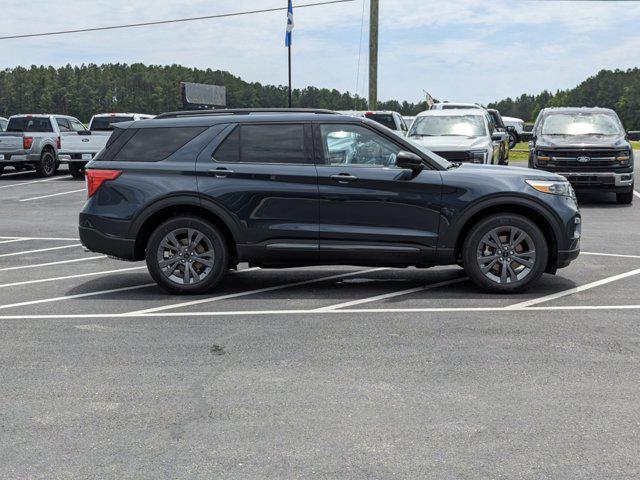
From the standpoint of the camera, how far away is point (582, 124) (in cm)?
1928

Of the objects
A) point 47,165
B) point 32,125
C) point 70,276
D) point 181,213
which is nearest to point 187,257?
point 181,213

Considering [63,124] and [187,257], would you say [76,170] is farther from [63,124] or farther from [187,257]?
[187,257]

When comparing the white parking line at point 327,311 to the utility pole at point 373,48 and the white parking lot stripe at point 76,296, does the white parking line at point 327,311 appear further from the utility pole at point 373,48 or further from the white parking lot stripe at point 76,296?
the utility pole at point 373,48

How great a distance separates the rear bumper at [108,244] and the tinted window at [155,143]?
784 mm

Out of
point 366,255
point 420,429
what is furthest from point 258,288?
point 420,429

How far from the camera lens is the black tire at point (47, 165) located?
2676 cm

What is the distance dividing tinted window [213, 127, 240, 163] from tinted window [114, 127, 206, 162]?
0.88ft

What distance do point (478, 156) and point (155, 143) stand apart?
10095 millimetres

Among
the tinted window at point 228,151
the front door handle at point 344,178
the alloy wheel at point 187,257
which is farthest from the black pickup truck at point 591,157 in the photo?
the alloy wheel at point 187,257

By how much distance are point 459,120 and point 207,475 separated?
16111 mm

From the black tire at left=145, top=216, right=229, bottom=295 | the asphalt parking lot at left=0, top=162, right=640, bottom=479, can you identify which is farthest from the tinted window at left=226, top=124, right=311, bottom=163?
the asphalt parking lot at left=0, top=162, right=640, bottom=479

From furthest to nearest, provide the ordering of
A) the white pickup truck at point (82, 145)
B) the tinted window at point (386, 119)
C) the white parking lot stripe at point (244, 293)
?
1. the tinted window at point (386, 119)
2. the white pickup truck at point (82, 145)
3. the white parking lot stripe at point (244, 293)

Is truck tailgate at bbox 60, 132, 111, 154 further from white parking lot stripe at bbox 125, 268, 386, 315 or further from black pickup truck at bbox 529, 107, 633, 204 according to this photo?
white parking lot stripe at bbox 125, 268, 386, 315

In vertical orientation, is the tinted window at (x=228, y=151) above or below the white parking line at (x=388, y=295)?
above
